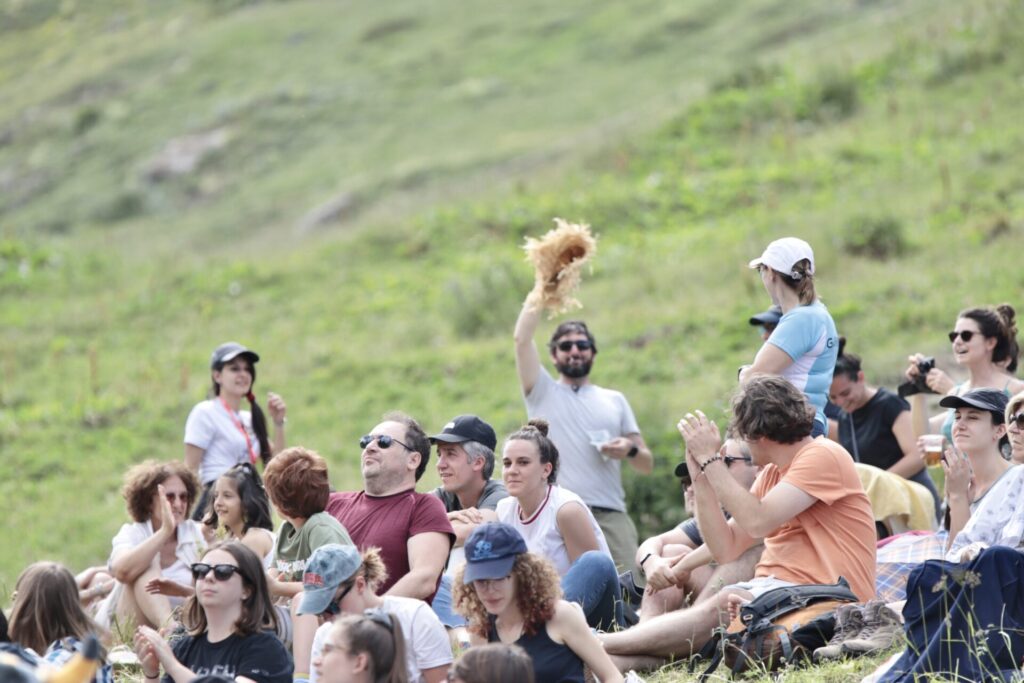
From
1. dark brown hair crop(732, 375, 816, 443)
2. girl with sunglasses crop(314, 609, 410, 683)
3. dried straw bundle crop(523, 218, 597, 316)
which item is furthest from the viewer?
dried straw bundle crop(523, 218, 597, 316)

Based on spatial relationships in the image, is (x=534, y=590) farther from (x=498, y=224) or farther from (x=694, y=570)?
(x=498, y=224)

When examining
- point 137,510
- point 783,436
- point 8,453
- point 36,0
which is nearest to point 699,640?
point 783,436

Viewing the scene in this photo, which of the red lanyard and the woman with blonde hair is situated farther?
the red lanyard

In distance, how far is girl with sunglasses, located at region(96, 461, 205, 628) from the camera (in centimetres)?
815

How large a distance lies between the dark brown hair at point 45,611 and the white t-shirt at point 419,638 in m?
1.15

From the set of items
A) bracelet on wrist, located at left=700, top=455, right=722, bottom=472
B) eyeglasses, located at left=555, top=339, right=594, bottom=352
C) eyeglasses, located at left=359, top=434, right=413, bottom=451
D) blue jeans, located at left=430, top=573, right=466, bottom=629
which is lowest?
blue jeans, located at left=430, top=573, right=466, bottom=629

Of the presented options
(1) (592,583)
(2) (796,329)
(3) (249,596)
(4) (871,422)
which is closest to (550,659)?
(1) (592,583)

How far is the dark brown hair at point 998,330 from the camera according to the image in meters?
7.80

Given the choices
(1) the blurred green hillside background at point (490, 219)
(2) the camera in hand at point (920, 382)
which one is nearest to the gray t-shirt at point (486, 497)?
(2) the camera in hand at point (920, 382)

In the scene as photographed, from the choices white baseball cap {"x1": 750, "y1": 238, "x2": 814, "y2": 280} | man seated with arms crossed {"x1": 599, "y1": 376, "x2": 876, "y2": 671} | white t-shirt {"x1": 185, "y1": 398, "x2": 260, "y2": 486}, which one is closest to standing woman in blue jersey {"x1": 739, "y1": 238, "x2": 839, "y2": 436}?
white baseball cap {"x1": 750, "y1": 238, "x2": 814, "y2": 280}

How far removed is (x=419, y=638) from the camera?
5984 millimetres

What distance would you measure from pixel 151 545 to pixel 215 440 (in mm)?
1508

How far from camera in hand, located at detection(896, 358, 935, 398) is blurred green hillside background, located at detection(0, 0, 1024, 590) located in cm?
317

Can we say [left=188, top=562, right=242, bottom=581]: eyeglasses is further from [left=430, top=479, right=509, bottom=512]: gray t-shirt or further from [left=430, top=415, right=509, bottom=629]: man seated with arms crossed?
[left=430, top=479, right=509, bottom=512]: gray t-shirt
